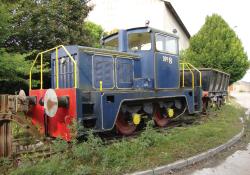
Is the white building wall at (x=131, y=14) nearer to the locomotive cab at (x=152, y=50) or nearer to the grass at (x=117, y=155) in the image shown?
the locomotive cab at (x=152, y=50)

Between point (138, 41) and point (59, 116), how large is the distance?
3.99 m

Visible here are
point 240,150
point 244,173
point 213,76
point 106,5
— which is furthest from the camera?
point 106,5

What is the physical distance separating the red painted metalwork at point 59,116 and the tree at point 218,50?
1767 centimetres

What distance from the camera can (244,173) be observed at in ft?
22.1

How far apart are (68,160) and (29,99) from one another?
271 cm

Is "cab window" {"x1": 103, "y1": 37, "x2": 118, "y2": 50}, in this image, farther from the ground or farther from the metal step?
the ground

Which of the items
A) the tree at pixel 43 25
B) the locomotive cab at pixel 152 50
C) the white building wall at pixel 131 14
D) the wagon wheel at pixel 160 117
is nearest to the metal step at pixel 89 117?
the locomotive cab at pixel 152 50

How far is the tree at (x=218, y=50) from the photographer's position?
24438 mm

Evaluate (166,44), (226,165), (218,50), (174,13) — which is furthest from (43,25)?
(174,13)

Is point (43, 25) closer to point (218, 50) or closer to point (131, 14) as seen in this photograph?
point (218, 50)

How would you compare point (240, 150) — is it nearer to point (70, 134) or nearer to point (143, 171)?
point (143, 171)

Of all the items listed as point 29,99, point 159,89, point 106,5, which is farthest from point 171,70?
point 106,5

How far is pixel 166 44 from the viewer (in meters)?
11.0

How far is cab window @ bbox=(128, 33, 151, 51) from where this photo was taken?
34.3 ft
